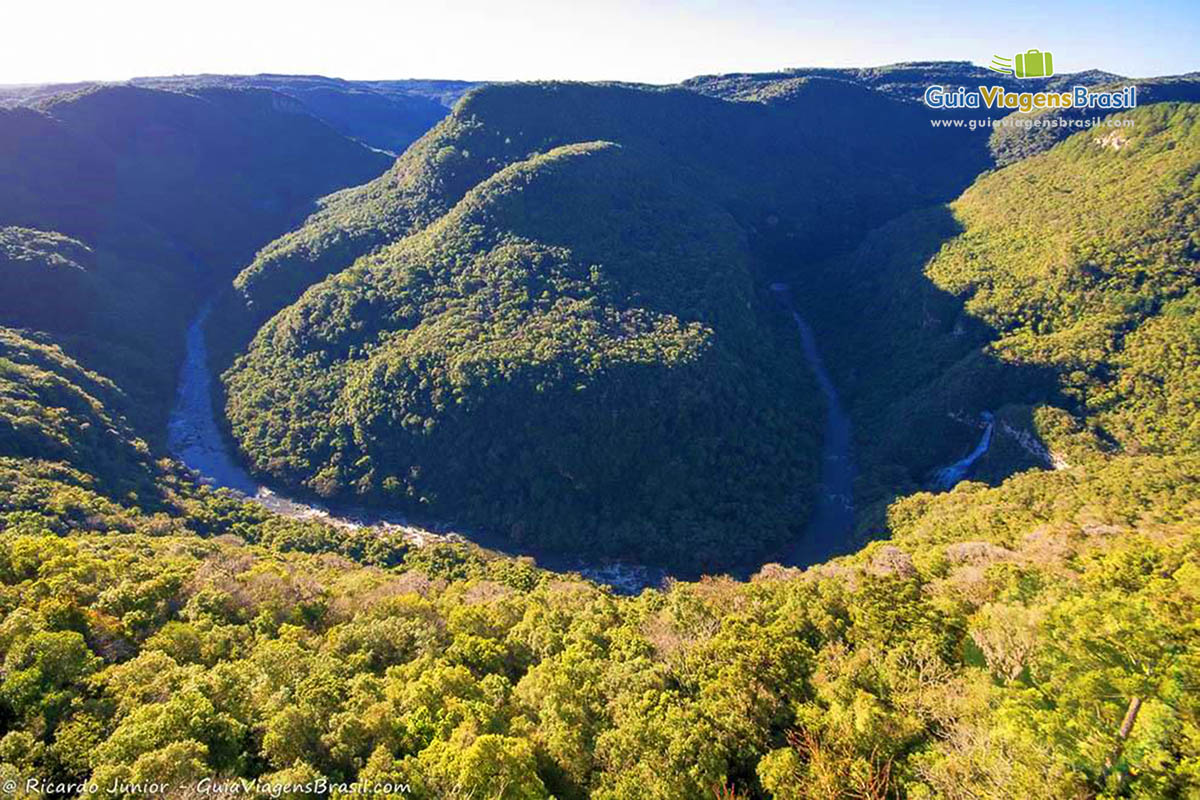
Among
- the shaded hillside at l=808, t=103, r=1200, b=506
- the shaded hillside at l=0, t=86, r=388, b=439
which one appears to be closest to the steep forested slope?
the shaded hillside at l=808, t=103, r=1200, b=506

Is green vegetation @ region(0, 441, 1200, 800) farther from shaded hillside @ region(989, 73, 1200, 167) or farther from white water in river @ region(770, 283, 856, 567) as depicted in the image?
shaded hillside @ region(989, 73, 1200, 167)

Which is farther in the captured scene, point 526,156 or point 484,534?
point 526,156

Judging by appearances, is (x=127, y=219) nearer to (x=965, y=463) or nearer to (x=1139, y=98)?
(x=965, y=463)

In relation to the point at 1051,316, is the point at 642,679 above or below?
below

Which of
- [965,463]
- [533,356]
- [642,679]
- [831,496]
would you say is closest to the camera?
[642,679]

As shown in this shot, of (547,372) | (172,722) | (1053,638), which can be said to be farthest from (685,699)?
(547,372)

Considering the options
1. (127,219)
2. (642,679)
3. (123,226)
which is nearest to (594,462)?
(642,679)

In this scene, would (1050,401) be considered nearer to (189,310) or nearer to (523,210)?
(523,210)
